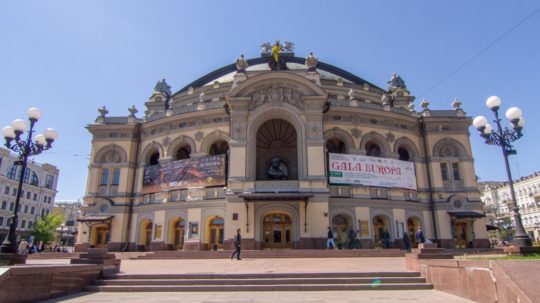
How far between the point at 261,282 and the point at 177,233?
19197 millimetres

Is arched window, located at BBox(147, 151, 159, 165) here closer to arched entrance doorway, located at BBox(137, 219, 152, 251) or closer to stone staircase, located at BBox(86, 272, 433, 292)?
arched entrance doorway, located at BBox(137, 219, 152, 251)

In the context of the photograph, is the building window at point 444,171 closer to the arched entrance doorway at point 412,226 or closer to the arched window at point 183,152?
the arched entrance doorway at point 412,226

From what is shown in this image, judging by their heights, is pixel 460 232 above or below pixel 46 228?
below

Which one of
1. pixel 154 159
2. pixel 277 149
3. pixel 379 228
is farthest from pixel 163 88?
pixel 379 228

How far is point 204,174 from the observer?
2686cm

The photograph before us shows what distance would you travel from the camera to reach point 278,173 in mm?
28125

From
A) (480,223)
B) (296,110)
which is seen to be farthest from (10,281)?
(480,223)

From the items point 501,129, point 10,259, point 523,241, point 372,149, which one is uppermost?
point 372,149

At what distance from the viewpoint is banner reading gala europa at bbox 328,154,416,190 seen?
26203mm

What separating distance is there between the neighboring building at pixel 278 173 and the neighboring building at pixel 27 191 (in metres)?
30.7

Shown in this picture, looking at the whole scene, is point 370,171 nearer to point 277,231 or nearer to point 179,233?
point 277,231

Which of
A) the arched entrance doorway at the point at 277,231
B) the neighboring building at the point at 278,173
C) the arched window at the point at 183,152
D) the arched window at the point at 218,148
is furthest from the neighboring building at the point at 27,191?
the arched entrance doorway at the point at 277,231

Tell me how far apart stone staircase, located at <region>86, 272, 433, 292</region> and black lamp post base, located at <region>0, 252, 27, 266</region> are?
2.71m

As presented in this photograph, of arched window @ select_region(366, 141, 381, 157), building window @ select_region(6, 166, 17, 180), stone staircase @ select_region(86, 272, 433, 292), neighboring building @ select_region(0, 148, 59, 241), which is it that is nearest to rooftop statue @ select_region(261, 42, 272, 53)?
arched window @ select_region(366, 141, 381, 157)
